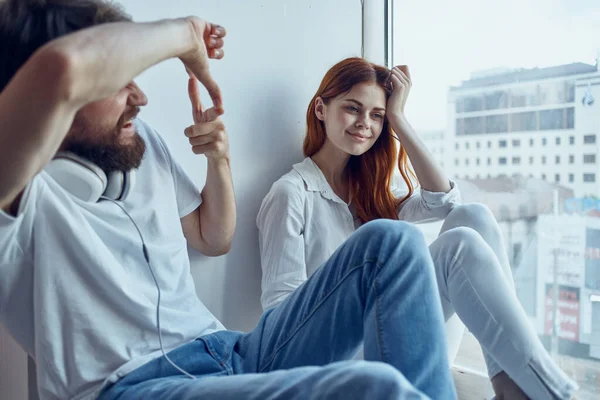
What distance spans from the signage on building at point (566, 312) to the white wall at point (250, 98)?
72 cm

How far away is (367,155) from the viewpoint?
1482mm

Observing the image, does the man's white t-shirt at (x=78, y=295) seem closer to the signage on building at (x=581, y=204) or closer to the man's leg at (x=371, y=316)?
the man's leg at (x=371, y=316)

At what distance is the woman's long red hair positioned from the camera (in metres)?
1.37

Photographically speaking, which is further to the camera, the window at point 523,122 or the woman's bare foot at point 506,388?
the window at point 523,122

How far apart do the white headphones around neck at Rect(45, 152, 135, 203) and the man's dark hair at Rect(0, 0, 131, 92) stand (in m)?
0.13

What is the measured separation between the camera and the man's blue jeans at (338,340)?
64cm

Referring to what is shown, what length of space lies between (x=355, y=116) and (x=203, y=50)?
0.69 metres

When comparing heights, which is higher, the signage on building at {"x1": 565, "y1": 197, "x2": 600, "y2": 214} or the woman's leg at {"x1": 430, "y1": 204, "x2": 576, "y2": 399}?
the signage on building at {"x1": 565, "y1": 197, "x2": 600, "y2": 214}

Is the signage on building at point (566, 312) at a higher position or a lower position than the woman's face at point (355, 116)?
lower

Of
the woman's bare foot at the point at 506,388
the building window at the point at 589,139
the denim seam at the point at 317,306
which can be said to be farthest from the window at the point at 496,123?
the denim seam at the point at 317,306

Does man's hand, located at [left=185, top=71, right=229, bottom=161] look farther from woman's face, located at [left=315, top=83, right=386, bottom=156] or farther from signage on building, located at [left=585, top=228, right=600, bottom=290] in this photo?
signage on building, located at [left=585, top=228, right=600, bottom=290]

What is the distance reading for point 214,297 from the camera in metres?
1.29

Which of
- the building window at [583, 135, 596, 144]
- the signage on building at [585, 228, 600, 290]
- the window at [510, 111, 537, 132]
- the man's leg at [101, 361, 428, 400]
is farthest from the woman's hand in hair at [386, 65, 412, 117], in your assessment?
the man's leg at [101, 361, 428, 400]

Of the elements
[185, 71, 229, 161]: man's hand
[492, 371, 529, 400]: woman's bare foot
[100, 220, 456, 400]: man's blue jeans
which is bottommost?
[492, 371, 529, 400]: woman's bare foot
